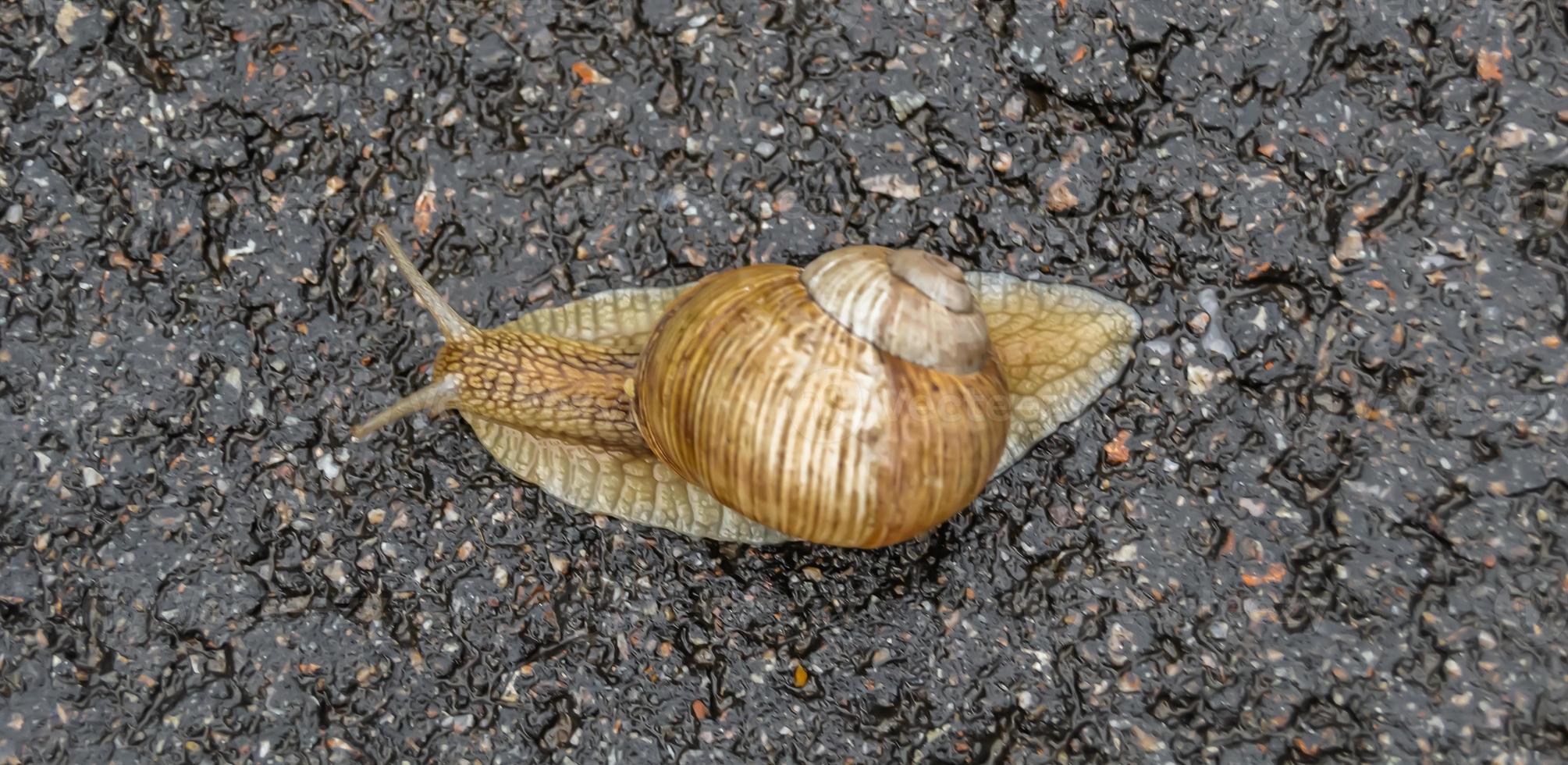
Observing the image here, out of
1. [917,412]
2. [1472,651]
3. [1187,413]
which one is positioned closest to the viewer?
[917,412]

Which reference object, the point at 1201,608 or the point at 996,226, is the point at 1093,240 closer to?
the point at 996,226

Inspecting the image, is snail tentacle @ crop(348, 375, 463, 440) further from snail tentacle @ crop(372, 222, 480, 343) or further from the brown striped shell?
the brown striped shell

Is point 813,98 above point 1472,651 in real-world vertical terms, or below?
above

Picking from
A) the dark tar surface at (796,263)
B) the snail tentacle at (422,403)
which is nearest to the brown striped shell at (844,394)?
the dark tar surface at (796,263)

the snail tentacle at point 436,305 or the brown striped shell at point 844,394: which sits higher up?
the brown striped shell at point 844,394

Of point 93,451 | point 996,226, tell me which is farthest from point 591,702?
point 996,226

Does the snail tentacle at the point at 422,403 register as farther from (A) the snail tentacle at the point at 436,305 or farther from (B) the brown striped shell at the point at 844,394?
(B) the brown striped shell at the point at 844,394

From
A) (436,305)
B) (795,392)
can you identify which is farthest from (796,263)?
(436,305)

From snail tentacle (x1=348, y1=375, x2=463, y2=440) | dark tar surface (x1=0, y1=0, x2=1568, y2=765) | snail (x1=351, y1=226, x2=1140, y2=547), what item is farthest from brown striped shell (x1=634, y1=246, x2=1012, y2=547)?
snail tentacle (x1=348, y1=375, x2=463, y2=440)
